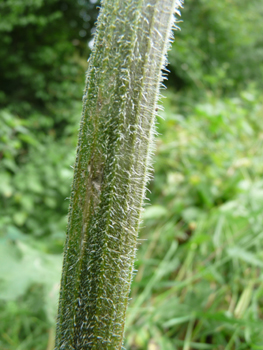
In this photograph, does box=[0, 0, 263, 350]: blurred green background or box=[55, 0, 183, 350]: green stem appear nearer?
box=[55, 0, 183, 350]: green stem

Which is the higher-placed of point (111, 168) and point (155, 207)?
point (111, 168)

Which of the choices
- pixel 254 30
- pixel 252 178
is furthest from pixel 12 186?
pixel 254 30

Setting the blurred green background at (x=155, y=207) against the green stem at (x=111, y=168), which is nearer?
the green stem at (x=111, y=168)

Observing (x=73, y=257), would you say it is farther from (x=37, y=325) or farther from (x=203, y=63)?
(x=203, y=63)
